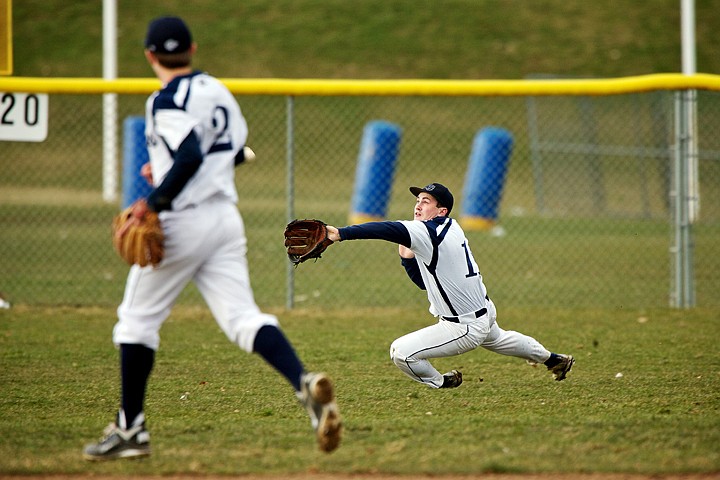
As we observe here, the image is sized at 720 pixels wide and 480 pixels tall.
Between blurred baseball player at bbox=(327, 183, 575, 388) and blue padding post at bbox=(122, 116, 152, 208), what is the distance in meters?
8.55

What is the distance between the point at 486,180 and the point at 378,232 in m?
10.1

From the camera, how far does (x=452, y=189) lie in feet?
65.1

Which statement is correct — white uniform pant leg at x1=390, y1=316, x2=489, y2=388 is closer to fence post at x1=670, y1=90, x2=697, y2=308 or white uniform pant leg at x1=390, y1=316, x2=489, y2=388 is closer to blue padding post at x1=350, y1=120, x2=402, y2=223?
fence post at x1=670, y1=90, x2=697, y2=308

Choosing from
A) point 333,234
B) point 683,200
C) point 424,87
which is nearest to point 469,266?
point 333,234

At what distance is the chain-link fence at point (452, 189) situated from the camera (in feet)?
32.7

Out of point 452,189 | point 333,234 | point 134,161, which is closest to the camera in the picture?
point 333,234

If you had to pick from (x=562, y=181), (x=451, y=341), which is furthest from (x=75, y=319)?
(x=562, y=181)

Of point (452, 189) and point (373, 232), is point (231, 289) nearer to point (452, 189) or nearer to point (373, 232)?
point (373, 232)

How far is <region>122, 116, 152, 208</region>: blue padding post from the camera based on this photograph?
13.6 m

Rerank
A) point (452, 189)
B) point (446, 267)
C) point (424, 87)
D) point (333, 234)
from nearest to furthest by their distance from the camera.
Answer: point (333, 234) < point (446, 267) < point (424, 87) < point (452, 189)

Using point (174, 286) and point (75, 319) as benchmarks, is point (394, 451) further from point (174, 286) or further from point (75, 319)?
point (75, 319)

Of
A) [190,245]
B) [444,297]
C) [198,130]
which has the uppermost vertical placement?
[198,130]

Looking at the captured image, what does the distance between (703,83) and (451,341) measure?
14.7ft

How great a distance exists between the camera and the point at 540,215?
52.6 feet
